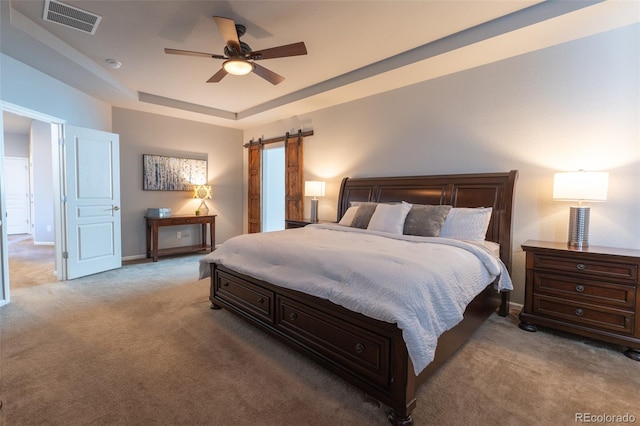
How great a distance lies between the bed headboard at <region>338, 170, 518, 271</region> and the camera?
3061 mm

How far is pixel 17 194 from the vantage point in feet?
26.1

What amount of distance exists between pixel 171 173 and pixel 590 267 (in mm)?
6259

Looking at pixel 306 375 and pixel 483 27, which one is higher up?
pixel 483 27

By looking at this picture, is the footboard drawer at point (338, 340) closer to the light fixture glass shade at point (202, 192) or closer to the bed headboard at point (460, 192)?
the bed headboard at point (460, 192)

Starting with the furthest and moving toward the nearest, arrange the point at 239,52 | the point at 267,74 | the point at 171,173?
the point at 171,173 < the point at 267,74 < the point at 239,52

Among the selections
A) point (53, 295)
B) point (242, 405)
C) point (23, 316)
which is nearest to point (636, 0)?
point (242, 405)

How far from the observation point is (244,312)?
2.73 metres

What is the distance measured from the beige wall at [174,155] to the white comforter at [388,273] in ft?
11.1

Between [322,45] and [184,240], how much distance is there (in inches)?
183

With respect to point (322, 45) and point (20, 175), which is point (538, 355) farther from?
point (20, 175)

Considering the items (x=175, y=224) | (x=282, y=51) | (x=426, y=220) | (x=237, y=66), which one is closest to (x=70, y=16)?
(x=237, y=66)

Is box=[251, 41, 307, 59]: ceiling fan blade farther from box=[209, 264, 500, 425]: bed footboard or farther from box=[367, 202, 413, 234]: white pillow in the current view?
box=[209, 264, 500, 425]: bed footboard

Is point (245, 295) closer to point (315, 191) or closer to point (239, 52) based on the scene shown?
point (239, 52)
